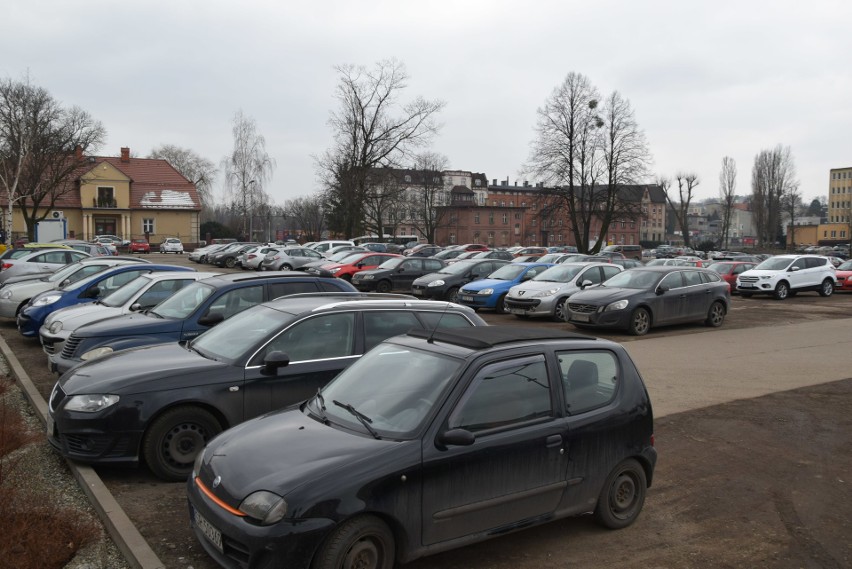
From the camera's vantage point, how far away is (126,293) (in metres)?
11.7

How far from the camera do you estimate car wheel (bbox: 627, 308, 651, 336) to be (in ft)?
50.9

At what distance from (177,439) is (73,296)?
27.0 feet

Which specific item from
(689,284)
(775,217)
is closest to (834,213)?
(775,217)

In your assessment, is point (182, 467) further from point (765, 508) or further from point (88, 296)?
point (88, 296)

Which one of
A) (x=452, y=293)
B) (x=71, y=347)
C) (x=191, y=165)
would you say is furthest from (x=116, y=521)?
(x=191, y=165)

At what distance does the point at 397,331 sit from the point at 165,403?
2.28 metres

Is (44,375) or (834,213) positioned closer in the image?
(44,375)

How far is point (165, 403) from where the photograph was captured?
5.96 meters

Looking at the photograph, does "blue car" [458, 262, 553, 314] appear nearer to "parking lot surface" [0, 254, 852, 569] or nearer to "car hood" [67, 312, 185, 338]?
"parking lot surface" [0, 254, 852, 569]

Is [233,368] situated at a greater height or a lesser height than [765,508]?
greater

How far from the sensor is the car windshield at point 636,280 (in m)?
16.3

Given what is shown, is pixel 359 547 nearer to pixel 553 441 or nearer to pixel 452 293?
pixel 553 441

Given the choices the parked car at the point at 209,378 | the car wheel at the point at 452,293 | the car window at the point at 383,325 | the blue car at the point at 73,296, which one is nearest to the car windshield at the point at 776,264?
the car wheel at the point at 452,293

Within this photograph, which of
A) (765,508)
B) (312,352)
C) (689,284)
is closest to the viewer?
(765,508)
